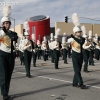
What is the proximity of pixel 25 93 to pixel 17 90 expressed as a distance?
0.57 meters

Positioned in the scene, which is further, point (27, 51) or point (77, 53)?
point (27, 51)

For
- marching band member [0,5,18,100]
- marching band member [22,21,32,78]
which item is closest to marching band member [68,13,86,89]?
marching band member [0,5,18,100]

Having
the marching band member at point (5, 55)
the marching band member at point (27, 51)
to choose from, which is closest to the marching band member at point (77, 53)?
the marching band member at point (5, 55)

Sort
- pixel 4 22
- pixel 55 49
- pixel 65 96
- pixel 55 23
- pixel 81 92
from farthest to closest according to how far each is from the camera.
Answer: pixel 55 23 → pixel 55 49 → pixel 81 92 → pixel 65 96 → pixel 4 22

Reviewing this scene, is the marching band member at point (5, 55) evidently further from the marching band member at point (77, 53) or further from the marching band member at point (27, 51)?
the marching band member at point (27, 51)

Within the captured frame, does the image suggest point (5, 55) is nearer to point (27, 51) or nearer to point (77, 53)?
point (77, 53)

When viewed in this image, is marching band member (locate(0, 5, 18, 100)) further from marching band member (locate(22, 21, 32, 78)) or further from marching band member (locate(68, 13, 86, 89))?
marching band member (locate(22, 21, 32, 78))

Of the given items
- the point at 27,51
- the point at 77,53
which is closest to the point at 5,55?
the point at 77,53

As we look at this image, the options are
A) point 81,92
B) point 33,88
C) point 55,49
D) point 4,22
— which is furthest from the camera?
point 55,49

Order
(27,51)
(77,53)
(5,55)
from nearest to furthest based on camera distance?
1. (5,55)
2. (77,53)
3. (27,51)

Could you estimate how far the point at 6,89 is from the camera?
22.1ft

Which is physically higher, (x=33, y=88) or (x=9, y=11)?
(x=9, y=11)

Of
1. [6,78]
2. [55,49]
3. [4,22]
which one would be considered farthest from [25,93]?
[55,49]

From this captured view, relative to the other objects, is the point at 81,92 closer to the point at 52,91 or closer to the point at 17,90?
the point at 52,91
